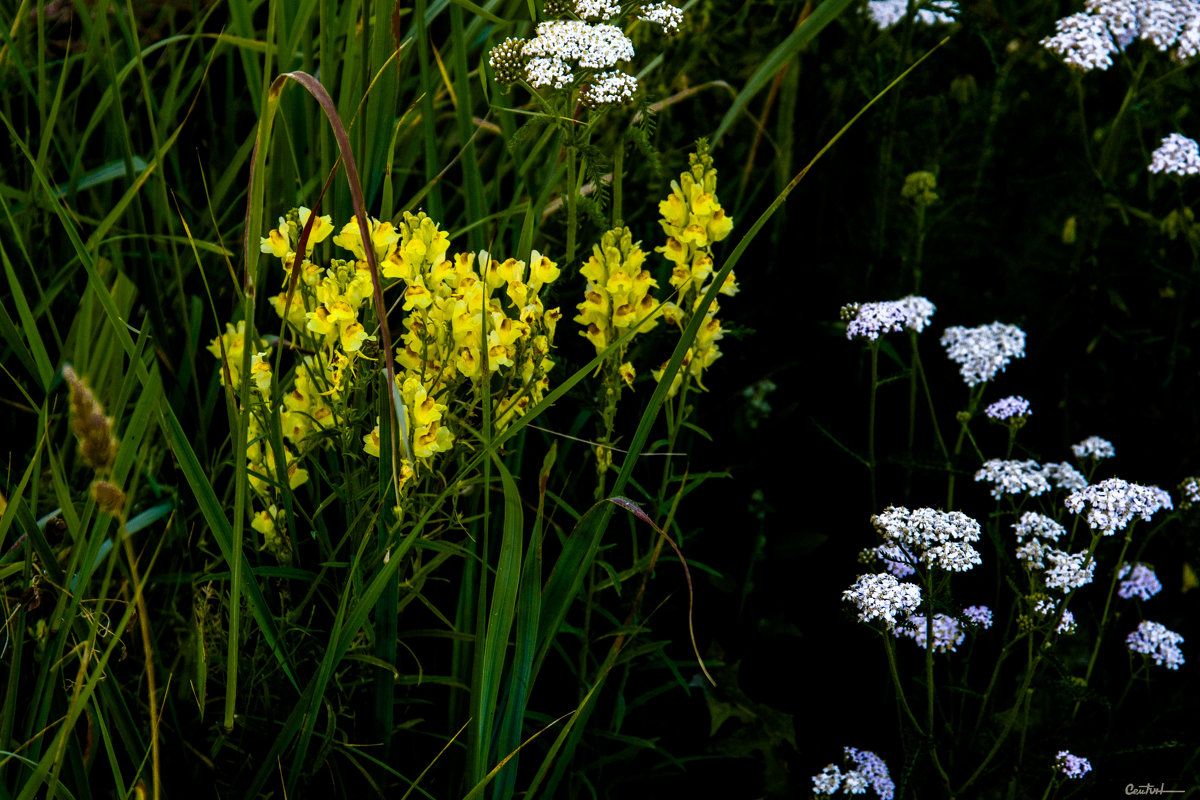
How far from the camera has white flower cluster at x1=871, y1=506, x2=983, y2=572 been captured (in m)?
1.59

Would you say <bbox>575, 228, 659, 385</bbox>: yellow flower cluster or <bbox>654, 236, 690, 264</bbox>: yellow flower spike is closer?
<bbox>575, 228, 659, 385</bbox>: yellow flower cluster

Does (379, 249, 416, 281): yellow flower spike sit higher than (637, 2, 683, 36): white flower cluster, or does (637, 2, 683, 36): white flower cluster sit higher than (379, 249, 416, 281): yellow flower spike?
(637, 2, 683, 36): white flower cluster

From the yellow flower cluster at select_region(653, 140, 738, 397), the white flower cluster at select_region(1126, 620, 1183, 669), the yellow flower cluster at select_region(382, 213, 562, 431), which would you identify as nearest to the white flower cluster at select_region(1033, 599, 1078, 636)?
the white flower cluster at select_region(1126, 620, 1183, 669)

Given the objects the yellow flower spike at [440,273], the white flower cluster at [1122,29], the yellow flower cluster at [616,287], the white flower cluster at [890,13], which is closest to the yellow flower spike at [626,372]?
the yellow flower cluster at [616,287]

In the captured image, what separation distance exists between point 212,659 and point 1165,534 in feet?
6.54

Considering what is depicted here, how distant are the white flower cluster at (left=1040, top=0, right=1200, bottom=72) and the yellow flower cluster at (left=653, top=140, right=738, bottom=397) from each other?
1.04 metres

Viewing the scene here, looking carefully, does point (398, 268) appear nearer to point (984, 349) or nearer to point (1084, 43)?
point (984, 349)

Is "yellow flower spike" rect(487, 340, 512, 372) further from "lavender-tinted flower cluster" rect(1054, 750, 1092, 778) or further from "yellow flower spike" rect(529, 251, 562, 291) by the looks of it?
"lavender-tinted flower cluster" rect(1054, 750, 1092, 778)

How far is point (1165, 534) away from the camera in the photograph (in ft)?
7.48

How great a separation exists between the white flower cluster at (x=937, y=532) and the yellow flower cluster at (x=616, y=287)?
1.63 ft

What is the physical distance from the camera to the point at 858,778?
1.73 metres

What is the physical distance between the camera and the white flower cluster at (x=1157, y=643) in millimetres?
1900

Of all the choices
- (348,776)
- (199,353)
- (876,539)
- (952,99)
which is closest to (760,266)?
(876,539)

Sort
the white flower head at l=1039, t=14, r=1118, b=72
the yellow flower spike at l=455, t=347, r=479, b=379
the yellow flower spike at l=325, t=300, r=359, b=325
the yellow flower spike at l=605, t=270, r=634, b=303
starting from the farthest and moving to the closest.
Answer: the white flower head at l=1039, t=14, r=1118, b=72 → the yellow flower spike at l=605, t=270, r=634, b=303 → the yellow flower spike at l=455, t=347, r=479, b=379 → the yellow flower spike at l=325, t=300, r=359, b=325
